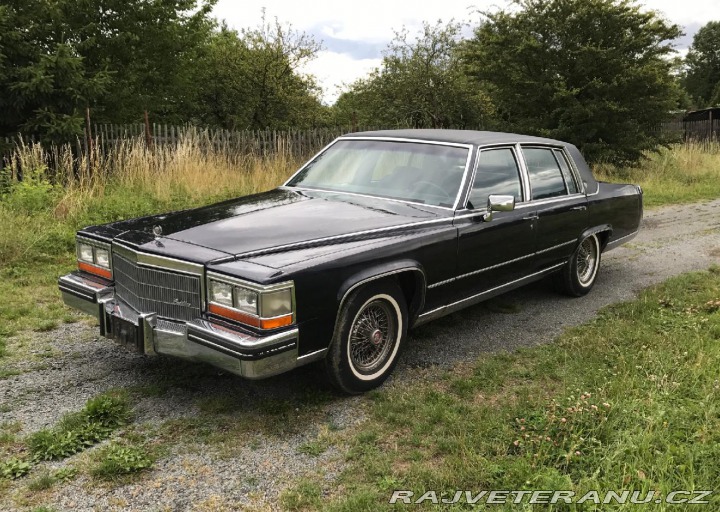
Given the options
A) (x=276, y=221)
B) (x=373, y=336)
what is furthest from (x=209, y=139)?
(x=373, y=336)

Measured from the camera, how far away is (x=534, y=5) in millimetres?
13844

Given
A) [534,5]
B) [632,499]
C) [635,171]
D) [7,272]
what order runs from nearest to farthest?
[632,499]
[7,272]
[534,5]
[635,171]

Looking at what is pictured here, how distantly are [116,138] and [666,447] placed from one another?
1072cm

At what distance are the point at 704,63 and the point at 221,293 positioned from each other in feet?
263

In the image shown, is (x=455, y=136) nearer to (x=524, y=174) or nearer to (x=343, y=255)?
(x=524, y=174)

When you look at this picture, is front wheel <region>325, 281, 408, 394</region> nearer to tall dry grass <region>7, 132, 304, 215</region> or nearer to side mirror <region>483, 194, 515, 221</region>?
side mirror <region>483, 194, 515, 221</region>

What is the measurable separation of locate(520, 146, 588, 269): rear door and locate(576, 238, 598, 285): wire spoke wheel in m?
0.35

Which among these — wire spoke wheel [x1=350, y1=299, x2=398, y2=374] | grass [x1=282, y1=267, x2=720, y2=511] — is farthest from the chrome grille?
grass [x1=282, y1=267, x2=720, y2=511]

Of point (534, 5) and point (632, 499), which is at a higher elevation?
point (534, 5)

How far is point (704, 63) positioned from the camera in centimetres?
6888

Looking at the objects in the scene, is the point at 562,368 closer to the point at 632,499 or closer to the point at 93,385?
the point at 632,499

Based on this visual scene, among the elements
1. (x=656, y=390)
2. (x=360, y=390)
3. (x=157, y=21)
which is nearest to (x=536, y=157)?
(x=656, y=390)

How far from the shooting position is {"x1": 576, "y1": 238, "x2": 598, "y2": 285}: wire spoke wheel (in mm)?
6035

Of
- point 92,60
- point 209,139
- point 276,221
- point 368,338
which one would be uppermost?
point 92,60
